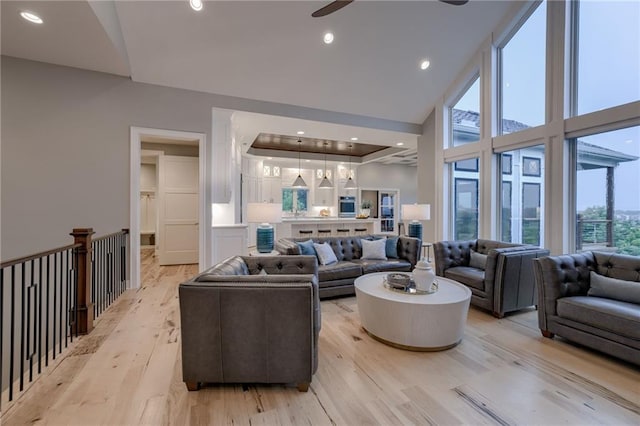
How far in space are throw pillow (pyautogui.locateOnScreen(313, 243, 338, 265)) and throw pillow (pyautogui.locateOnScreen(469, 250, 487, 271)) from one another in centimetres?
199

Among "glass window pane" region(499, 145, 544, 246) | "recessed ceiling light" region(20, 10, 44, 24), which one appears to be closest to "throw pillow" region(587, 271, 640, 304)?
"glass window pane" region(499, 145, 544, 246)

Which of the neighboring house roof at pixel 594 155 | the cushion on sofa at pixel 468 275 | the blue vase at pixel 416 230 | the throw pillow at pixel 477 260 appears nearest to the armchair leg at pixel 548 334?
the cushion on sofa at pixel 468 275

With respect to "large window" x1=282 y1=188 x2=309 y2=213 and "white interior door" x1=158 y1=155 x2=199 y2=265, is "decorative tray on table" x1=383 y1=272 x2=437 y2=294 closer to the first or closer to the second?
"white interior door" x1=158 y1=155 x2=199 y2=265

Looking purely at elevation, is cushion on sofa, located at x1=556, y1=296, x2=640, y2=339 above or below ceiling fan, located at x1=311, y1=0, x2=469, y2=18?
below

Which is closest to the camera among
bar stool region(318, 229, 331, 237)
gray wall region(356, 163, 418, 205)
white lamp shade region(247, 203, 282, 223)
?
white lamp shade region(247, 203, 282, 223)

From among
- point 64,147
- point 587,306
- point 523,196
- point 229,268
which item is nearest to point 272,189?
point 64,147

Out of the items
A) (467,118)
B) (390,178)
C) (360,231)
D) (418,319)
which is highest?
(467,118)

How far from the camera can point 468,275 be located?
386 cm

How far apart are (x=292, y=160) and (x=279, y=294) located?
7.50 metres

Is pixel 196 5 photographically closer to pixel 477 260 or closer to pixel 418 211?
pixel 418 211

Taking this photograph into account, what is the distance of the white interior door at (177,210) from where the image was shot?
618 cm

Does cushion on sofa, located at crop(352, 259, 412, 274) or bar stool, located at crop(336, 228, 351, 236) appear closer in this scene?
cushion on sofa, located at crop(352, 259, 412, 274)

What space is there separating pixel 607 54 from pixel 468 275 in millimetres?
3400

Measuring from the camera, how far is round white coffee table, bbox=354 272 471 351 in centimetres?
261
